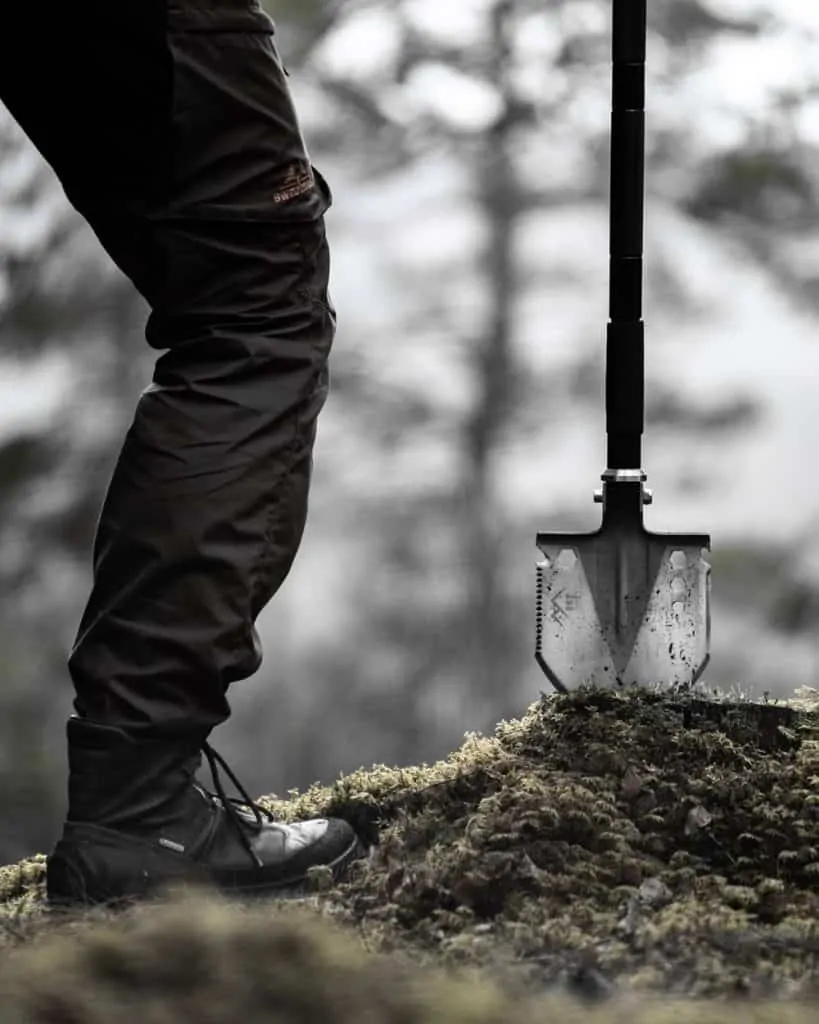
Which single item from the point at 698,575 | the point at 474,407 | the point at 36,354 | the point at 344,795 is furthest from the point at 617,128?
the point at 36,354

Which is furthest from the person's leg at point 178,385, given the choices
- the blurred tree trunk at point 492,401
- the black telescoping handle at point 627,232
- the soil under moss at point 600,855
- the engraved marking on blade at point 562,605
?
the blurred tree trunk at point 492,401

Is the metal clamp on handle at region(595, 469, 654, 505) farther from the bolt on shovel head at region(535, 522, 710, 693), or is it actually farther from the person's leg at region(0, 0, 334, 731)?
the person's leg at region(0, 0, 334, 731)

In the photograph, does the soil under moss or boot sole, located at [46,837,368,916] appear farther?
boot sole, located at [46,837,368,916]

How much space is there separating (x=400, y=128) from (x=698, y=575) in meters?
3.11

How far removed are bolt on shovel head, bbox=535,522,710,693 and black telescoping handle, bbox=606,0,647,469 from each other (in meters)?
0.16

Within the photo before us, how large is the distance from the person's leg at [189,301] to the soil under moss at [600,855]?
1.04ft

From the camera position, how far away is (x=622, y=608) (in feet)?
8.05

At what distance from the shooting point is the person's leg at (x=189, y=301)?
1626 millimetres

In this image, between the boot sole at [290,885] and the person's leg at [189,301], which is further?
the boot sole at [290,885]

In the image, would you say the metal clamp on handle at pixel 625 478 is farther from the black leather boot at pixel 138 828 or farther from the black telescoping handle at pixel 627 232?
the black leather boot at pixel 138 828

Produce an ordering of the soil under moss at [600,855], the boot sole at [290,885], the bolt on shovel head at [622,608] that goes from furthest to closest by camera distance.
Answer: the bolt on shovel head at [622,608]
the boot sole at [290,885]
the soil under moss at [600,855]

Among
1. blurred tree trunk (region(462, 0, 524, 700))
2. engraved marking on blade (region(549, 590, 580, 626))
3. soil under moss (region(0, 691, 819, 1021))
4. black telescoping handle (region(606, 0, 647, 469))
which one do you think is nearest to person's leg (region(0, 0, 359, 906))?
soil under moss (region(0, 691, 819, 1021))

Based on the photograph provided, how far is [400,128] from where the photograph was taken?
5145mm

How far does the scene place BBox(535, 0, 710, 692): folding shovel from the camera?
2436 mm
